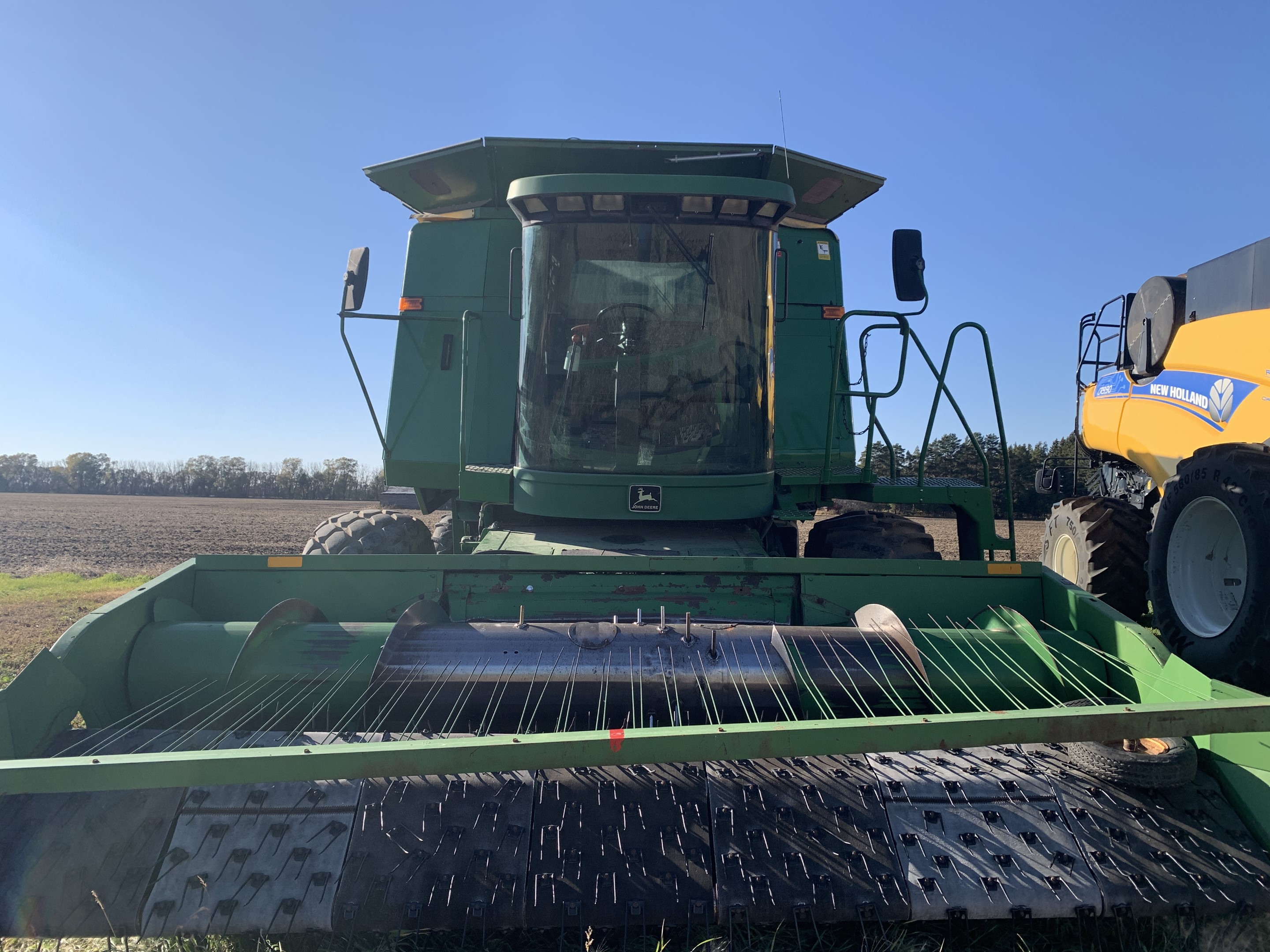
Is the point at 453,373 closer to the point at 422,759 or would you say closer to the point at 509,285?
the point at 509,285

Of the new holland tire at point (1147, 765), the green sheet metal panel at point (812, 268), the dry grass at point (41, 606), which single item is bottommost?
the dry grass at point (41, 606)

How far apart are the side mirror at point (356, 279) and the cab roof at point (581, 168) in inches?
25.5

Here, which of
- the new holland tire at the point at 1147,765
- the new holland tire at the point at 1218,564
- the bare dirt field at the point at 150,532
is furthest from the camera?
the bare dirt field at the point at 150,532

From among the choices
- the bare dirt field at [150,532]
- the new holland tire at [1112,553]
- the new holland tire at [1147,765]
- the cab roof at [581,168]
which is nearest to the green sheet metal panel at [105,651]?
the cab roof at [581,168]

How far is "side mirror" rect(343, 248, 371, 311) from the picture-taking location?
453 centimetres

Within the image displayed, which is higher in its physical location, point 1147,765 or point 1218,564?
point 1218,564

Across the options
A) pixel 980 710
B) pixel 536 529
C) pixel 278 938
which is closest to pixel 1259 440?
pixel 980 710

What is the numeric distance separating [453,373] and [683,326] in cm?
173

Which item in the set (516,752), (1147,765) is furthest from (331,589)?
(1147,765)

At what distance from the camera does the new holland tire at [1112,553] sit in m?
5.78

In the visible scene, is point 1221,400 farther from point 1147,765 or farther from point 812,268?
point 1147,765

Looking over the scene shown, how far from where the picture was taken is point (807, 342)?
553 centimetres

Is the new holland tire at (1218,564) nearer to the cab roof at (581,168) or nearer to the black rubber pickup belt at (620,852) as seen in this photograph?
the black rubber pickup belt at (620,852)

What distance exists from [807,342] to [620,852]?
13.0ft
